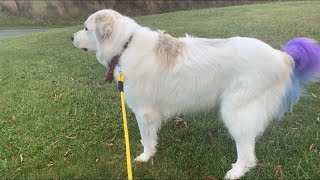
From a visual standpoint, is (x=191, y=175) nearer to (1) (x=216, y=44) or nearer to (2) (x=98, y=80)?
(1) (x=216, y=44)

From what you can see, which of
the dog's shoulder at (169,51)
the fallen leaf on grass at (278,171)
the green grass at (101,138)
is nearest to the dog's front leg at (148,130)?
the green grass at (101,138)

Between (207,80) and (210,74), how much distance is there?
0.08 meters

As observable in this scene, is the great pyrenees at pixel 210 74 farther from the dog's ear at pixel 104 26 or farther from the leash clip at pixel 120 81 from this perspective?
the leash clip at pixel 120 81

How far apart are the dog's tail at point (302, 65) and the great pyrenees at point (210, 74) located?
0.01m

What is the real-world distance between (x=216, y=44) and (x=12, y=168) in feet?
9.78

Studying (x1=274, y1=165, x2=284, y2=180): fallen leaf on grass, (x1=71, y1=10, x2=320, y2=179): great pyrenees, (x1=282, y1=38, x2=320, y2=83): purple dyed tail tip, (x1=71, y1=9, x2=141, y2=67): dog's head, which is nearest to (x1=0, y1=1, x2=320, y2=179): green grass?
(x1=274, y1=165, x2=284, y2=180): fallen leaf on grass

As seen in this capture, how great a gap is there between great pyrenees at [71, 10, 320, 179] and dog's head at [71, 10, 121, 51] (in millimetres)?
11

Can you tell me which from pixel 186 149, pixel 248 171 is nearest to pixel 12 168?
pixel 186 149

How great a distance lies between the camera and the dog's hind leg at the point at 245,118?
12.9 feet

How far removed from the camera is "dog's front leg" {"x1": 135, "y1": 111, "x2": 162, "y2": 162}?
14.7 feet

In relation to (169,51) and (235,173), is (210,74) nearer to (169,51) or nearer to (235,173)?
(169,51)

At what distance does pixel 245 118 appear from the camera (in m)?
3.95

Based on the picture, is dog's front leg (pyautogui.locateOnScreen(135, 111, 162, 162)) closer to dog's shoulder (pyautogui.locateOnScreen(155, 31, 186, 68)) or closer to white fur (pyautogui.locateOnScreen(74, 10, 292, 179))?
white fur (pyautogui.locateOnScreen(74, 10, 292, 179))

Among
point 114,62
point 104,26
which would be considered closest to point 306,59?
point 114,62
